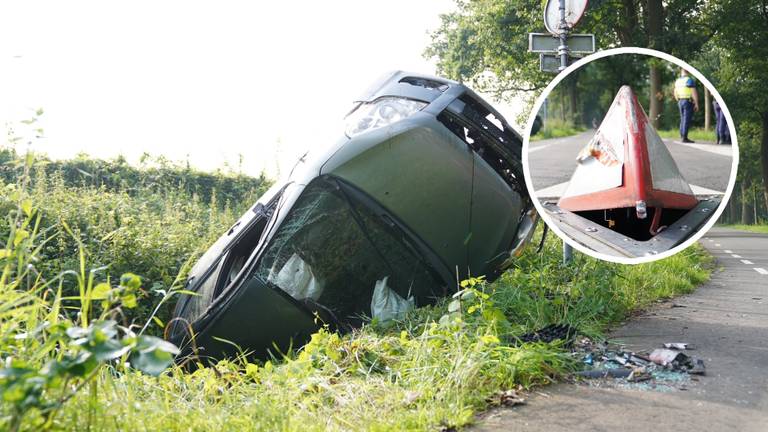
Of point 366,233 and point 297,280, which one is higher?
point 366,233

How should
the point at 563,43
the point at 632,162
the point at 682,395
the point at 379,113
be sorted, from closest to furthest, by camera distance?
the point at 632,162
the point at 682,395
the point at 379,113
the point at 563,43

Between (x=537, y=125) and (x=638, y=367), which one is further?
(x=537, y=125)

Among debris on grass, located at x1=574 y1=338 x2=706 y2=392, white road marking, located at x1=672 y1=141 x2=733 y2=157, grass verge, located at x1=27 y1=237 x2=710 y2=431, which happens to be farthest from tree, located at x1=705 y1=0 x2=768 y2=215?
white road marking, located at x1=672 y1=141 x2=733 y2=157

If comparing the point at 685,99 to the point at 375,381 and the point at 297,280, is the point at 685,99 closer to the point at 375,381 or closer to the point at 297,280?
the point at 375,381

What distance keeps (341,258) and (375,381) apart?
7.16ft

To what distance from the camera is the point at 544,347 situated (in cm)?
426

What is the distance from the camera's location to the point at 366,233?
19.7ft

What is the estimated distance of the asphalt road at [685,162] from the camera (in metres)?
3.70

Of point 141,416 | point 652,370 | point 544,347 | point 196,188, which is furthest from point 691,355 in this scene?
point 196,188

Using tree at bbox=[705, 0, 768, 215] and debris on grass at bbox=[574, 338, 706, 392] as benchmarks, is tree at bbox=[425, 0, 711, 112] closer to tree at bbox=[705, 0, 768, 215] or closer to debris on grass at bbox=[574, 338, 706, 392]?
tree at bbox=[705, 0, 768, 215]

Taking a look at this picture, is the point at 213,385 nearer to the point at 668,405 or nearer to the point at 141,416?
the point at 141,416

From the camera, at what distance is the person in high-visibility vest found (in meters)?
3.96

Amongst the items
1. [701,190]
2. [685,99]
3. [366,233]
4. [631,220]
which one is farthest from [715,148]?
[366,233]

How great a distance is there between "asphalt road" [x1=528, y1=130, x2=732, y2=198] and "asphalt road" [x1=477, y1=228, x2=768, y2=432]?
3.65 feet
